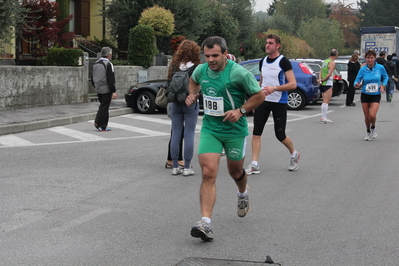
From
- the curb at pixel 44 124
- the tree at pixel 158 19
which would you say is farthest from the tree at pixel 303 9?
the curb at pixel 44 124

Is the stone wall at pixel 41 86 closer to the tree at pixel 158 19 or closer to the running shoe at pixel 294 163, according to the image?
the tree at pixel 158 19

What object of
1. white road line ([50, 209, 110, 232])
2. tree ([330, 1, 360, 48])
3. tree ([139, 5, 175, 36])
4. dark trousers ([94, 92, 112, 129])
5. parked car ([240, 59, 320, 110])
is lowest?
white road line ([50, 209, 110, 232])

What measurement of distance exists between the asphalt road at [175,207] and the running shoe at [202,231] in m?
0.08

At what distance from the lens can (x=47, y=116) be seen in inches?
592

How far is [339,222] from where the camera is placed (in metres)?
6.06

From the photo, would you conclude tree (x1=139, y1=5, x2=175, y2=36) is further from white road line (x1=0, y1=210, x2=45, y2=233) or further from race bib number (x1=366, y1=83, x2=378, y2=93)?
white road line (x1=0, y1=210, x2=45, y2=233)

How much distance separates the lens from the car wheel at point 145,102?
57.3ft

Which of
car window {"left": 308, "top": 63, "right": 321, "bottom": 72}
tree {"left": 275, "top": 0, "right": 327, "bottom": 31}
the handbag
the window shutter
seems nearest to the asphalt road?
the handbag

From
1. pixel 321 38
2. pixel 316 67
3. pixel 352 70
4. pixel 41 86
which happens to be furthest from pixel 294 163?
pixel 321 38

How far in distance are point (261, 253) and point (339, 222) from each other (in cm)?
132

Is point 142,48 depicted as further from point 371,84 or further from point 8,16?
point 371,84

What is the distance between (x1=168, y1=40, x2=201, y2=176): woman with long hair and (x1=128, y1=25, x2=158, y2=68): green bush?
14885 mm

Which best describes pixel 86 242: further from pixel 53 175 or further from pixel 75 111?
pixel 75 111

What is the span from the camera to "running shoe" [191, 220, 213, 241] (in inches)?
205
